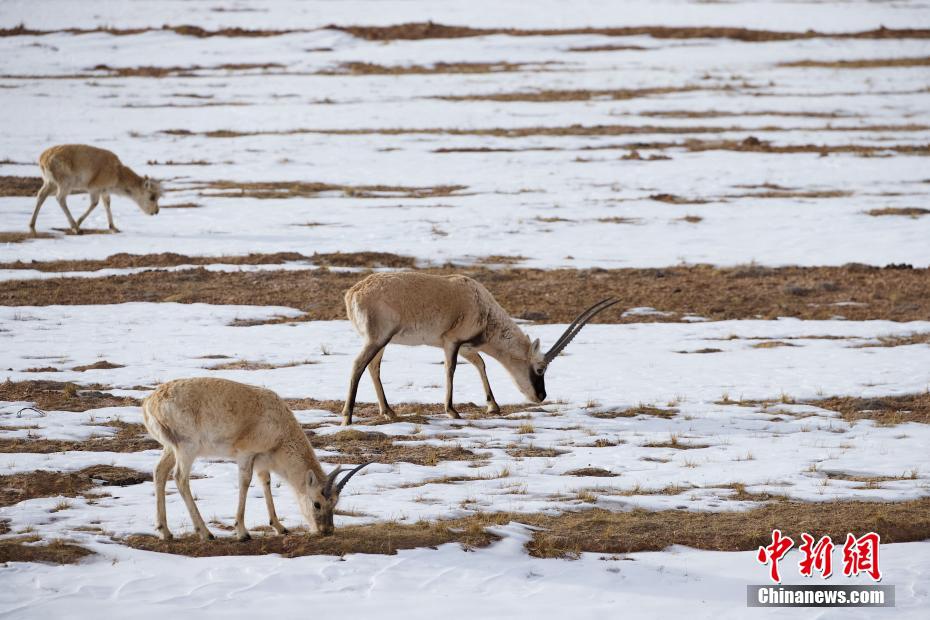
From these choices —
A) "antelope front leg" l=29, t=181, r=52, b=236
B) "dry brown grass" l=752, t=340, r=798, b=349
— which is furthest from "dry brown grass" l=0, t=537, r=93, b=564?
"antelope front leg" l=29, t=181, r=52, b=236

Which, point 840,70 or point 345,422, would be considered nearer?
point 345,422

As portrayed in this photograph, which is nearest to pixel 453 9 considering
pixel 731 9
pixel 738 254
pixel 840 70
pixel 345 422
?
pixel 731 9

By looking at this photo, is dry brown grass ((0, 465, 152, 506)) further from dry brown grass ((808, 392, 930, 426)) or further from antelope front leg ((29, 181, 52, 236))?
antelope front leg ((29, 181, 52, 236))

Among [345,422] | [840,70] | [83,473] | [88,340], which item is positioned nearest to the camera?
[83,473]

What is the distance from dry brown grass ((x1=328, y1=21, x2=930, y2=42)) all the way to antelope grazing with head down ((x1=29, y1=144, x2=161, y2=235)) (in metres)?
43.4

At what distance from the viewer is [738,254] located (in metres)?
23.5

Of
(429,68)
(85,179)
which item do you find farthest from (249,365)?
(429,68)

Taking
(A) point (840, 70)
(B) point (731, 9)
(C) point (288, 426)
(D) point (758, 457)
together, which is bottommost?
(D) point (758, 457)

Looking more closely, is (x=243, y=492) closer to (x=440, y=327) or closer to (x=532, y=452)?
(x=532, y=452)

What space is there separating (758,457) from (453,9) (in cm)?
7048

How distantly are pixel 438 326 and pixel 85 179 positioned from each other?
14803 millimetres

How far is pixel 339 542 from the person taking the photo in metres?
8.56

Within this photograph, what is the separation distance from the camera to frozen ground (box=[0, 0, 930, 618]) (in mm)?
8172

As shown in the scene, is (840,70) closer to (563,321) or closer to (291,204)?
(291,204)
